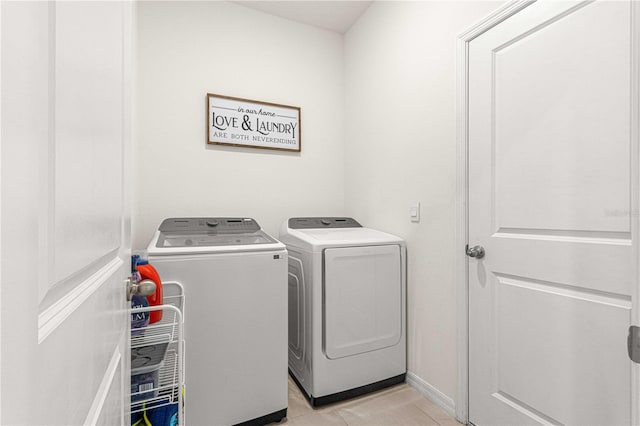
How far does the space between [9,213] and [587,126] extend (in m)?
1.68

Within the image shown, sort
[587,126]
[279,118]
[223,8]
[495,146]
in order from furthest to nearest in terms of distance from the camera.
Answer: [279,118] → [223,8] → [495,146] → [587,126]

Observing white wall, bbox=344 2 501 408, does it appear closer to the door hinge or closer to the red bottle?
the door hinge

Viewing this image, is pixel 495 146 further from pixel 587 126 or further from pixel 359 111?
pixel 359 111

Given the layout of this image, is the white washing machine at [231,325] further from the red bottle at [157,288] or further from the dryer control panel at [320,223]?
the dryer control panel at [320,223]

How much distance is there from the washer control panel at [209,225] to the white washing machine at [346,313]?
341 millimetres

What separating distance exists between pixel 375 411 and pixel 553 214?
1444mm

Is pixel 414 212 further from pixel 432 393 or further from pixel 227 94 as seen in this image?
pixel 227 94

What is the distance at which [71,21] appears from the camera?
377 mm

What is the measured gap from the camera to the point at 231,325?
1.66 m

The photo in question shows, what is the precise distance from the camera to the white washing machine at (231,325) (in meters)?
1.58

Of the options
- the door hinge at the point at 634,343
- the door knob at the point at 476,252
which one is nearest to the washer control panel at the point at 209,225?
the door knob at the point at 476,252

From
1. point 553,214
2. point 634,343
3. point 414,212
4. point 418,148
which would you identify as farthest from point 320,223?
point 634,343

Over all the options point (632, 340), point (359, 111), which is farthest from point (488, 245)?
point (359, 111)

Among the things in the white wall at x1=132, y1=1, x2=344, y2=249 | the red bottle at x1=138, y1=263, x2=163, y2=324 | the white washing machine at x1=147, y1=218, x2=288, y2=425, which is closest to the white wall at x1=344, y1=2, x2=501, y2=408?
the white wall at x1=132, y1=1, x2=344, y2=249
